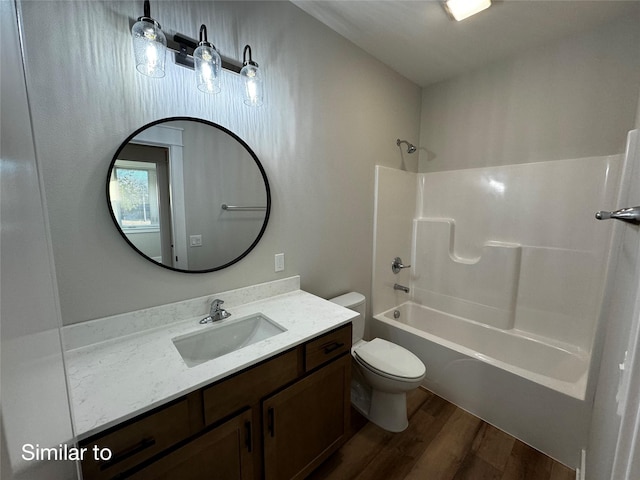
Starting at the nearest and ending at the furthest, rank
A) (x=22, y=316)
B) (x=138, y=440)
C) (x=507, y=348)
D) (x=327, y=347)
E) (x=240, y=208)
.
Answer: (x=22, y=316), (x=138, y=440), (x=327, y=347), (x=240, y=208), (x=507, y=348)

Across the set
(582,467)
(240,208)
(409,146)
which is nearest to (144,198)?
(240,208)

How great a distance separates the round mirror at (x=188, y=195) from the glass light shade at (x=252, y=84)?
204 millimetres

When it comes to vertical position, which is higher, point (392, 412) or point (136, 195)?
point (136, 195)

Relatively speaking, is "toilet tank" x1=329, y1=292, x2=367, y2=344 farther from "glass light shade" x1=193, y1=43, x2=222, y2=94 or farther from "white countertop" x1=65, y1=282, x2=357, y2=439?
"glass light shade" x1=193, y1=43, x2=222, y2=94

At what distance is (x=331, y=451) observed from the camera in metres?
1.32

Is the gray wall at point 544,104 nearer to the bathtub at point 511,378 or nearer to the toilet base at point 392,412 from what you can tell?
the bathtub at point 511,378

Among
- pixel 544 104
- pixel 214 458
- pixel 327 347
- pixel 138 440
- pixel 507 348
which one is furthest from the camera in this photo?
pixel 507 348

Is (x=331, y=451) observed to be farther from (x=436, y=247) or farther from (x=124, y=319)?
(x=436, y=247)

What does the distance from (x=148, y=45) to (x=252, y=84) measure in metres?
0.45

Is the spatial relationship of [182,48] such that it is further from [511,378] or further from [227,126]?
[511,378]

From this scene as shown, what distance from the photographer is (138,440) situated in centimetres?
74

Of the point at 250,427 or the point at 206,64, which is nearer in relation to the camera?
the point at 250,427

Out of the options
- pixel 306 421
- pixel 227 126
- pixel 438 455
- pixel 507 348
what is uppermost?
pixel 227 126

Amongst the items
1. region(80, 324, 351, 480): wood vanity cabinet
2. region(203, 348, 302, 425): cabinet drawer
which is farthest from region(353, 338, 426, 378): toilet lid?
region(203, 348, 302, 425): cabinet drawer
